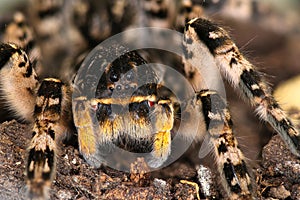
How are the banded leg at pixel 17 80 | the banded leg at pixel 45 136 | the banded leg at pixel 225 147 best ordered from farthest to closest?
1. the banded leg at pixel 17 80
2. the banded leg at pixel 225 147
3. the banded leg at pixel 45 136

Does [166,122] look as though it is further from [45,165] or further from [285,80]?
[285,80]

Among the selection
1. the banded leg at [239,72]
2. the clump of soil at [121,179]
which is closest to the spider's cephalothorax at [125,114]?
the clump of soil at [121,179]

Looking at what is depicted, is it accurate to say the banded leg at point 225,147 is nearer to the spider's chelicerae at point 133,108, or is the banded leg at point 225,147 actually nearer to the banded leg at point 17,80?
the spider's chelicerae at point 133,108

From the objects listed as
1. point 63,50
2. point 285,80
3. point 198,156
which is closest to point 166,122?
point 198,156

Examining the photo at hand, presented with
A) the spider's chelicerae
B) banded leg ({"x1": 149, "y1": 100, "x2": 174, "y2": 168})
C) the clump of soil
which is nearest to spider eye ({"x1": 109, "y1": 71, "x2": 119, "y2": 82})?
the spider's chelicerae

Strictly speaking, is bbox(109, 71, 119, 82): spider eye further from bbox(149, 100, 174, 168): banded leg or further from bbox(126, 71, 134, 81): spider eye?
Answer: bbox(149, 100, 174, 168): banded leg

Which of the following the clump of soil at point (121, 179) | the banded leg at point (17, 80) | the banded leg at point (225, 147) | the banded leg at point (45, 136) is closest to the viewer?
the banded leg at point (45, 136)

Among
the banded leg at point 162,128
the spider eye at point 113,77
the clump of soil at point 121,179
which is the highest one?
the spider eye at point 113,77

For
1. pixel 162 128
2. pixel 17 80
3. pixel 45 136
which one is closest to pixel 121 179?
pixel 162 128
